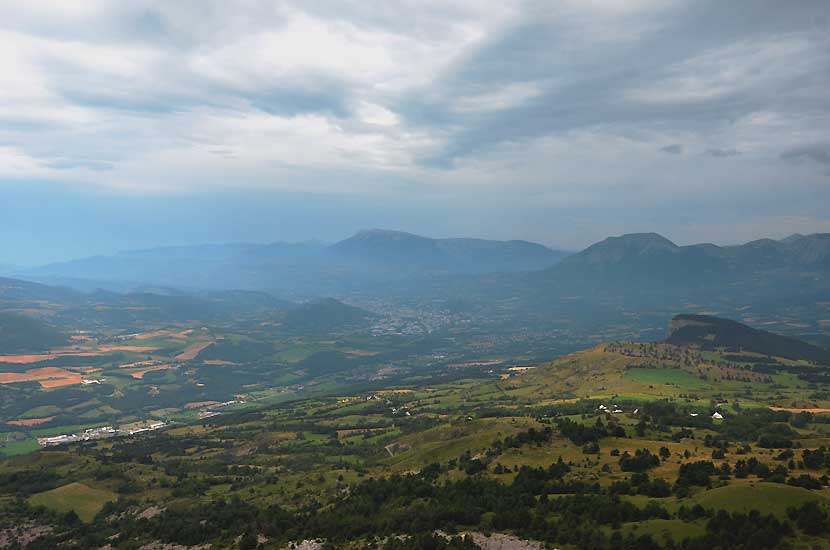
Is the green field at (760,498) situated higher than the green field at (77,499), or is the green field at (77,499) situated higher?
the green field at (760,498)

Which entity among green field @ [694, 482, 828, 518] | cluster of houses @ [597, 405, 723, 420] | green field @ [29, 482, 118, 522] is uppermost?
green field @ [694, 482, 828, 518]

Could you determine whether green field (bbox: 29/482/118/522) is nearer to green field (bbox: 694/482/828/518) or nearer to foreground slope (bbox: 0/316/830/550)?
foreground slope (bbox: 0/316/830/550)

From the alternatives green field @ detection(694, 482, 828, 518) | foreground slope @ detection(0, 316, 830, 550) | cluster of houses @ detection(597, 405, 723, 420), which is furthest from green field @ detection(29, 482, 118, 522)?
cluster of houses @ detection(597, 405, 723, 420)

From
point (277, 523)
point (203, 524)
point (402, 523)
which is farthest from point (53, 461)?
point (402, 523)

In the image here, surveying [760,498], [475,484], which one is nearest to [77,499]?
[475,484]

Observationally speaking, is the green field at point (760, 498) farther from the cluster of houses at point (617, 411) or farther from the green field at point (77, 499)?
the green field at point (77, 499)

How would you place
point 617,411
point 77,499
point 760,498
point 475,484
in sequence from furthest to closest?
point 617,411 < point 77,499 < point 475,484 < point 760,498

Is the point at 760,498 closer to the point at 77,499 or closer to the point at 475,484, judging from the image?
the point at 475,484

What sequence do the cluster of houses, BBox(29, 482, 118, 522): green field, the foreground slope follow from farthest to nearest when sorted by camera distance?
the cluster of houses < BBox(29, 482, 118, 522): green field < the foreground slope

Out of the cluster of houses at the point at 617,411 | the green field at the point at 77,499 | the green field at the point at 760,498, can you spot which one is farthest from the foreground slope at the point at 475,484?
the cluster of houses at the point at 617,411
